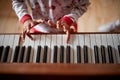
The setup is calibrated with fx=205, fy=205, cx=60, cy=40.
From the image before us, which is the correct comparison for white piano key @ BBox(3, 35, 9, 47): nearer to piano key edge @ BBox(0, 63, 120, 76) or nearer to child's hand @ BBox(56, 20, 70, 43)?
child's hand @ BBox(56, 20, 70, 43)

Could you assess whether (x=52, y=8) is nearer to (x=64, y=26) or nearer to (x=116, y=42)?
(x=64, y=26)

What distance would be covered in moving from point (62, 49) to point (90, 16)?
135cm

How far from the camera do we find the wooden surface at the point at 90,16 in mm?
2045

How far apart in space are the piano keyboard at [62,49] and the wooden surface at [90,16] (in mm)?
1070

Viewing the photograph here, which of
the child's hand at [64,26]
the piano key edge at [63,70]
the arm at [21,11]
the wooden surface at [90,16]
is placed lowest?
the piano key edge at [63,70]

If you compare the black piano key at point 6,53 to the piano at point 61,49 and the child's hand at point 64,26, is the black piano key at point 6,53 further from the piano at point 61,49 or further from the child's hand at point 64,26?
the child's hand at point 64,26

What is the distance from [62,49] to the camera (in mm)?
892

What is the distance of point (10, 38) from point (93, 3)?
155 centimetres

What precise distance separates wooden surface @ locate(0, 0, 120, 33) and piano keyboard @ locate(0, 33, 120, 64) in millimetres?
1070

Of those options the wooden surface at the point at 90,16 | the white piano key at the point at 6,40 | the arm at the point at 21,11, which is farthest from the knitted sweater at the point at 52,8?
the wooden surface at the point at 90,16

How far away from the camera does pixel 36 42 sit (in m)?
0.93

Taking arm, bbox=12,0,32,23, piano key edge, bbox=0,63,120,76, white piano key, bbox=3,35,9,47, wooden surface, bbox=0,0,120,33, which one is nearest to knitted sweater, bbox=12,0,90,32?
arm, bbox=12,0,32,23

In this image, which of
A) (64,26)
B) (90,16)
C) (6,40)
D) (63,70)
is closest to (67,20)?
(64,26)
